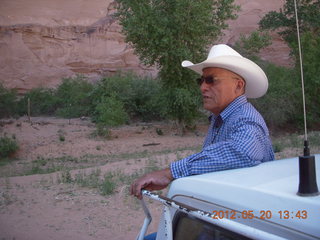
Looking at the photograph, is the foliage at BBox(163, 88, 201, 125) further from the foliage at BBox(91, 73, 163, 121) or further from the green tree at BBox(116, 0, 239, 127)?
the foliage at BBox(91, 73, 163, 121)

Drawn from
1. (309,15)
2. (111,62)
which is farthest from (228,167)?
(111,62)

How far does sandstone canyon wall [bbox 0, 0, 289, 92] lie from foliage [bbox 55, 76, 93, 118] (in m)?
2.63

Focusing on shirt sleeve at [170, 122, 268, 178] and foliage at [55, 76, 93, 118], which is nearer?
shirt sleeve at [170, 122, 268, 178]

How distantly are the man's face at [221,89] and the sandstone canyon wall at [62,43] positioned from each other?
2919 centimetres

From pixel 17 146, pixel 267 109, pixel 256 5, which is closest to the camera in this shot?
pixel 17 146

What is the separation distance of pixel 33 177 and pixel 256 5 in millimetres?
30861

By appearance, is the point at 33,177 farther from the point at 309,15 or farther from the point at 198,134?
the point at 309,15

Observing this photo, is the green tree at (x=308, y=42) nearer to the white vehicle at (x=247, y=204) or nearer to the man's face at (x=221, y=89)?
the man's face at (x=221, y=89)

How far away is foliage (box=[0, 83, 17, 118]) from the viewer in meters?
24.6

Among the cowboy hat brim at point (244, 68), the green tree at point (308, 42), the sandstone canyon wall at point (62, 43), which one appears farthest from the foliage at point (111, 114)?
the cowboy hat brim at point (244, 68)

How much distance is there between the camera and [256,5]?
115ft

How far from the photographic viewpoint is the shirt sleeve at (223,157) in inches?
63.9

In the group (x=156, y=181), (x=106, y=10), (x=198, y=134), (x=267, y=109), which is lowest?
(x=198, y=134)
